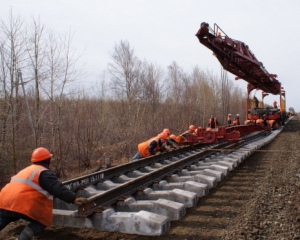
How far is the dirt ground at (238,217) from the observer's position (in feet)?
11.1

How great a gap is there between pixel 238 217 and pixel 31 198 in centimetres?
273

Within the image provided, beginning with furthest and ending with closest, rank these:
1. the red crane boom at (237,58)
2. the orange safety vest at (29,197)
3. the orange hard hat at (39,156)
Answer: the red crane boom at (237,58), the orange hard hat at (39,156), the orange safety vest at (29,197)

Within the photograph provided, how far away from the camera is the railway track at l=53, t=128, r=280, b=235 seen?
3.37m

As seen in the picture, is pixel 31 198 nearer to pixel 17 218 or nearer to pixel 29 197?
pixel 29 197

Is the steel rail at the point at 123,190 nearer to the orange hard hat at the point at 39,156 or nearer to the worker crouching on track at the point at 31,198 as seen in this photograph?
the worker crouching on track at the point at 31,198

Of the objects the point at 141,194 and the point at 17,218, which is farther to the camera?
the point at 141,194

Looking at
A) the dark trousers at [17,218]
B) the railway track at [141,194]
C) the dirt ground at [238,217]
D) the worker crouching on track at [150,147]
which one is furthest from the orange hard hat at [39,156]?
the worker crouching on track at [150,147]

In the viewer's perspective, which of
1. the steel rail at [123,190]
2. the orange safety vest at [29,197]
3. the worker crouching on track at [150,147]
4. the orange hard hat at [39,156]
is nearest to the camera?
the orange safety vest at [29,197]

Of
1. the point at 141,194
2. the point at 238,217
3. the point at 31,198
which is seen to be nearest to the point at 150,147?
the point at 141,194

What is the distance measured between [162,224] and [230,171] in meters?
A: 4.17

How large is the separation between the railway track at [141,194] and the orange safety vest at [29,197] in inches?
16.1

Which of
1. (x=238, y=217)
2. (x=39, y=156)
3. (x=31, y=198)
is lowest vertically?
(x=238, y=217)

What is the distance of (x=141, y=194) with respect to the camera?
4590mm

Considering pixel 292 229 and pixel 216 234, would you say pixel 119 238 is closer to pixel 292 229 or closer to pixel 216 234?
pixel 216 234
